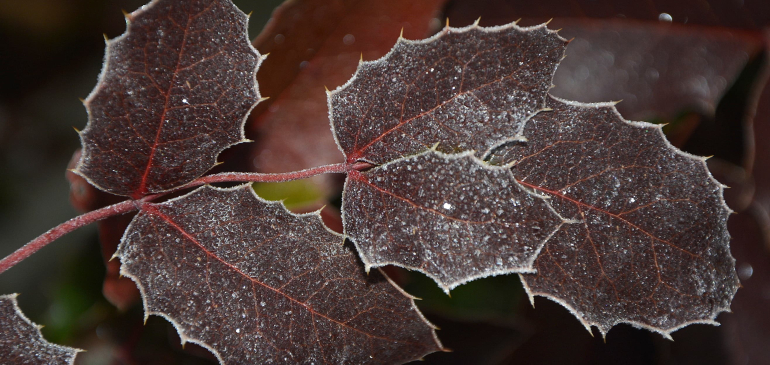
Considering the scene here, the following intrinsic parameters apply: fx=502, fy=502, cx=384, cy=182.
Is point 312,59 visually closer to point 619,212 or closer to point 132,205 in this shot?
point 132,205

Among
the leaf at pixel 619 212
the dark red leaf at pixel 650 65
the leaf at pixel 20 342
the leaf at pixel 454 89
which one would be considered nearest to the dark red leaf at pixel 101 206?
the leaf at pixel 20 342

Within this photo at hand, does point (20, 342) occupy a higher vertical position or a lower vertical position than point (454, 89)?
lower

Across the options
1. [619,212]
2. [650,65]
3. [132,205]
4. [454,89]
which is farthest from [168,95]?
[650,65]

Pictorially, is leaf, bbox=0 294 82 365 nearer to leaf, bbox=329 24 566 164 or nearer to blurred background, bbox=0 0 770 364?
blurred background, bbox=0 0 770 364

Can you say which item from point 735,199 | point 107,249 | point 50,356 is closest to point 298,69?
point 107,249

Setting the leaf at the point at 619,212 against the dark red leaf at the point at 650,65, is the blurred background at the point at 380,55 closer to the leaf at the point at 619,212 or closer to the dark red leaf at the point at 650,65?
the dark red leaf at the point at 650,65

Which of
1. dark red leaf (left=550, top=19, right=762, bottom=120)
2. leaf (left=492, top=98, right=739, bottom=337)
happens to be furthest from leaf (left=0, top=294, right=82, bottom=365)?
dark red leaf (left=550, top=19, right=762, bottom=120)

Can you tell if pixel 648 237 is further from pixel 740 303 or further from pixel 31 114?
pixel 31 114
